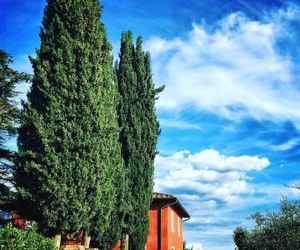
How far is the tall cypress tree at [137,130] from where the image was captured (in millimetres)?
20688

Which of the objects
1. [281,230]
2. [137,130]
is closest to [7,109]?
[137,130]

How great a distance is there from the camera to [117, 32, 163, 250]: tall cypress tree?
20688 millimetres

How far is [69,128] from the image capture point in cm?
1419

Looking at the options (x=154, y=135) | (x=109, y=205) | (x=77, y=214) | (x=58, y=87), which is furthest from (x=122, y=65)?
(x=77, y=214)

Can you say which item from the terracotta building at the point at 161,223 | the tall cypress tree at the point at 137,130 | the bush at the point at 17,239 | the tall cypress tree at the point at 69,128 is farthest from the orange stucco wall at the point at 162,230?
the bush at the point at 17,239

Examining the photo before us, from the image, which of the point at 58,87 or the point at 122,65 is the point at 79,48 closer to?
the point at 58,87

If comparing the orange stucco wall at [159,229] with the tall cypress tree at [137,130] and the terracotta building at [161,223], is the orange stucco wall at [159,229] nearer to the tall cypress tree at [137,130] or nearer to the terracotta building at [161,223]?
the terracotta building at [161,223]

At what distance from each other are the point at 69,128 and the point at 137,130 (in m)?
7.21

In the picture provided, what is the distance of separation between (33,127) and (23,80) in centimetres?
760

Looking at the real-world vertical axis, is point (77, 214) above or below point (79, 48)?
below

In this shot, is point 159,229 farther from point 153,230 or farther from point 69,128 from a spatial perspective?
point 69,128

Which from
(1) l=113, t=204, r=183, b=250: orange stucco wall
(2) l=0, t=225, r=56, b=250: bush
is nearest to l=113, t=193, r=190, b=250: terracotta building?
(1) l=113, t=204, r=183, b=250: orange stucco wall

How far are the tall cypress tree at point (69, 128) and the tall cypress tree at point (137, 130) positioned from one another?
4.23 meters

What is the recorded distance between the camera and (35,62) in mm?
15195
